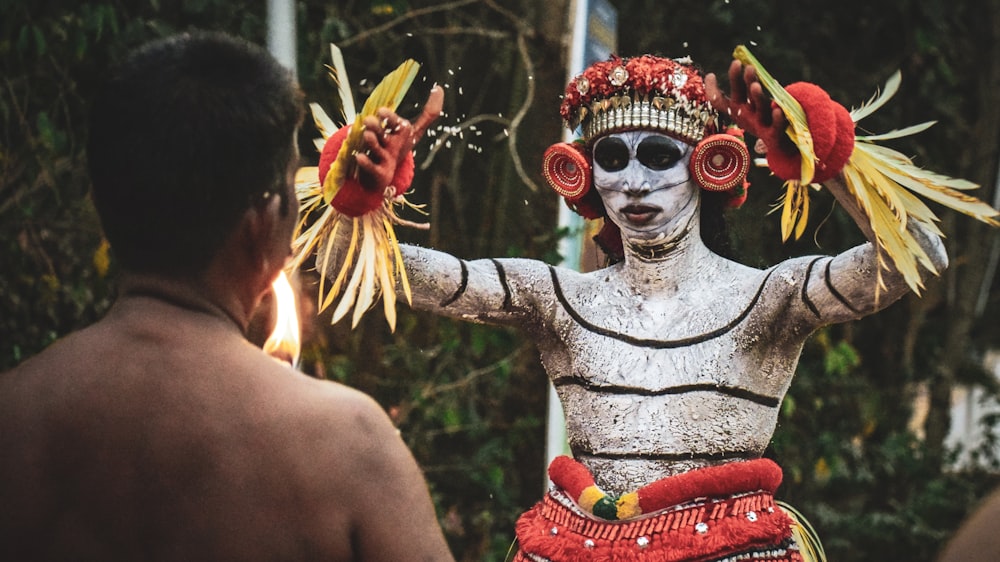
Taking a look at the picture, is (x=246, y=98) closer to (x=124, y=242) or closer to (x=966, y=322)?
(x=124, y=242)

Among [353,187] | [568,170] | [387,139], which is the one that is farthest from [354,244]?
[568,170]

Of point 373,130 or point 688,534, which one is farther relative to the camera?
point 688,534

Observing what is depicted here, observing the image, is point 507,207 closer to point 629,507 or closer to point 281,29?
point 281,29

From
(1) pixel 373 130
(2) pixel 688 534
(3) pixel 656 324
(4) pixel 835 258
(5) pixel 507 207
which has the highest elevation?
(1) pixel 373 130

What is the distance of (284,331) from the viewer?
208 cm

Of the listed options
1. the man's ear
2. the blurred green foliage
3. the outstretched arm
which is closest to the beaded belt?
the outstretched arm

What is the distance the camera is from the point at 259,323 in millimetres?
5000

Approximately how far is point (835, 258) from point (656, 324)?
47 centimetres

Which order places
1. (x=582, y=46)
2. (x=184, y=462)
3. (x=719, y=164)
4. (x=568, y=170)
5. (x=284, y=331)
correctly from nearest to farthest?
(x=184, y=462) → (x=284, y=331) → (x=719, y=164) → (x=568, y=170) → (x=582, y=46)

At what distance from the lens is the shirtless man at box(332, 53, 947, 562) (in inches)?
110

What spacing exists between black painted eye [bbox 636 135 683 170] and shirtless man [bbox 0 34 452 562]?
1.53 metres

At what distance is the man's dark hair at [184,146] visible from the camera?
5.18 ft

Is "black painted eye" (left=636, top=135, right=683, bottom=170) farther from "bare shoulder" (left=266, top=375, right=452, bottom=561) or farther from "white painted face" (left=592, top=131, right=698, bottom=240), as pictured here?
"bare shoulder" (left=266, top=375, right=452, bottom=561)

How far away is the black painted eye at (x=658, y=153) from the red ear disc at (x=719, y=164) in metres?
0.06
